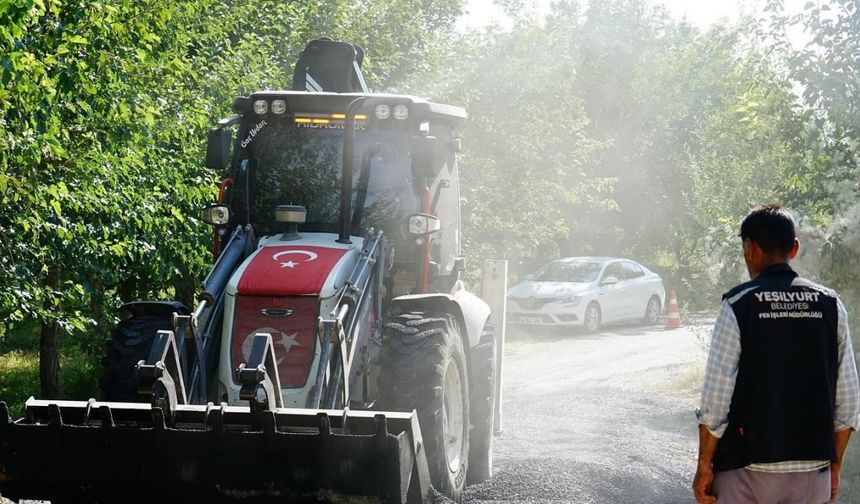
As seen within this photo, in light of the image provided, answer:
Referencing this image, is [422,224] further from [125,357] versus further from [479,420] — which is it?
[125,357]

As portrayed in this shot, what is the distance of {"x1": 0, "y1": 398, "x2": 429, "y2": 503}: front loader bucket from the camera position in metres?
5.84

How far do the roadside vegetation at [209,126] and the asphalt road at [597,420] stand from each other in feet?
5.76

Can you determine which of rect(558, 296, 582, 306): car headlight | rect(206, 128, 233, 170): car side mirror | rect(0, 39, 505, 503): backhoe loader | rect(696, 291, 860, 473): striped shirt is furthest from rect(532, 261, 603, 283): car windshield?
rect(696, 291, 860, 473): striped shirt

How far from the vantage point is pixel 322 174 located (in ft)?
27.0

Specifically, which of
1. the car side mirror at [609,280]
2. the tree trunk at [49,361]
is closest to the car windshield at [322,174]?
the tree trunk at [49,361]

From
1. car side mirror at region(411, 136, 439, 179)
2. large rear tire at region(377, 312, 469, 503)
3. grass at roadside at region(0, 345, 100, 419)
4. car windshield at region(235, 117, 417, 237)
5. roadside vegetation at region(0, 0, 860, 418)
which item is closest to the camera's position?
large rear tire at region(377, 312, 469, 503)

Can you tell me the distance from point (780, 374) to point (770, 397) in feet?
0.31

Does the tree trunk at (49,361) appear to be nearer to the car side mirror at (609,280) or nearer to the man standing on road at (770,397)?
the car side mirror at (609,280)

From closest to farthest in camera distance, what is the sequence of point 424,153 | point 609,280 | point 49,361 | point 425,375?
point 425,375
point 424,153
point 49,361
point 609,280

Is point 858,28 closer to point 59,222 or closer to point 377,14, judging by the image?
point 59,222

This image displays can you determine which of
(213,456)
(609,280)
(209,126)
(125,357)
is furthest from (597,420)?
(609,280)

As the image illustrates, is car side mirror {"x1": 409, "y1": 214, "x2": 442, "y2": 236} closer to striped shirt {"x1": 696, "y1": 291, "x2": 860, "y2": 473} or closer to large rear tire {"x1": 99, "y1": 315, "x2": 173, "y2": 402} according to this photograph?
large rear tire {"x1": 99, "y1": 315, "x2": 173, "y2": 402}

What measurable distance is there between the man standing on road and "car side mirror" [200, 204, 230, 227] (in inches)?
182

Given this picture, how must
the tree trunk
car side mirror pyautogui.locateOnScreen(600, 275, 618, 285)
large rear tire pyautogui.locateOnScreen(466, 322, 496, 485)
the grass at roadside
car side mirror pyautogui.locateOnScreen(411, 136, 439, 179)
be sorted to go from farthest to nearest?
car side mirror pyautogui.locateOnScreen(600, 275, 618, 285)
the grass at roadside
the tree trunk
large rear tire pyautogui.locateOnScreen(466, 322, 496, 485)
car side mirror pyautogui.locateOnScreen(411, 136, 439, 179)
